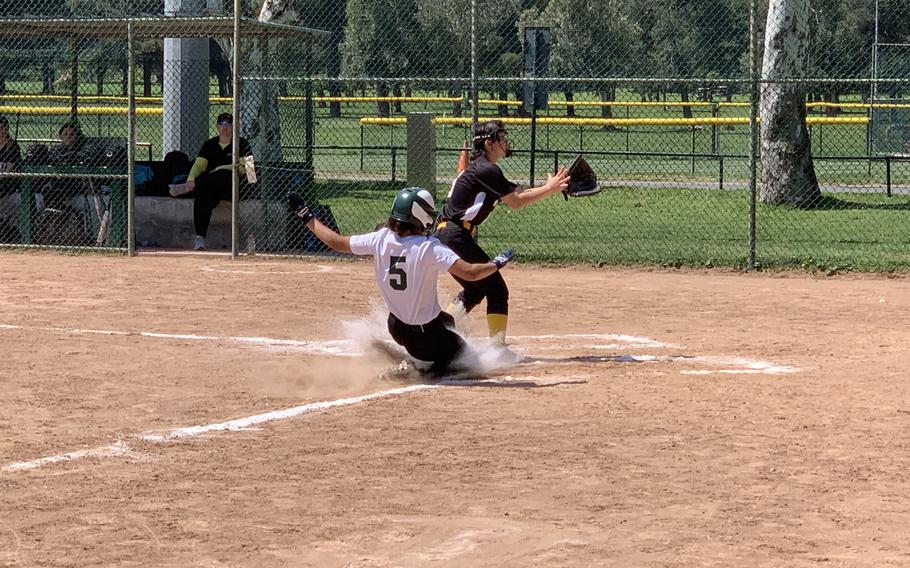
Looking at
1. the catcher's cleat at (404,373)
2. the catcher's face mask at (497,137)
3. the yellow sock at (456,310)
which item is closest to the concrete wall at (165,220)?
the yellow sock at (456,310)

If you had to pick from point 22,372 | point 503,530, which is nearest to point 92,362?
point 22,372

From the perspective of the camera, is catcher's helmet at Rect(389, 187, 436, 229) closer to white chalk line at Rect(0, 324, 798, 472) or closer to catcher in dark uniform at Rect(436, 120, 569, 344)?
white chalk line at Rect(0, 324, 798, 472)

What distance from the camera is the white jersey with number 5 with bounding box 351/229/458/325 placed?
876 centimetres

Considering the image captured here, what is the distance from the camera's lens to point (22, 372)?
925 centimetres

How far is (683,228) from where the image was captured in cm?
1934

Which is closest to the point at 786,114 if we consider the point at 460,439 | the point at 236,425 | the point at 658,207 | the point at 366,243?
the point at 658,207

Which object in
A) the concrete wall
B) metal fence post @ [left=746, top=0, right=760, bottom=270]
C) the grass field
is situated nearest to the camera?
metal fence post @ [left=746, top=0, right=760, bottom=270]

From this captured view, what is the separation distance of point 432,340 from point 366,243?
0.76 meters

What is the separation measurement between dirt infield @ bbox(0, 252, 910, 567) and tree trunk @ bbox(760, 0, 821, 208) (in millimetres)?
8827

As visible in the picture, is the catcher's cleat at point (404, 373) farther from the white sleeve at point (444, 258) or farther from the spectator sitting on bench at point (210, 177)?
the spectator sitting on bench at point (210, 177)

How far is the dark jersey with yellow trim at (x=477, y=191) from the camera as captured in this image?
32.7 feet

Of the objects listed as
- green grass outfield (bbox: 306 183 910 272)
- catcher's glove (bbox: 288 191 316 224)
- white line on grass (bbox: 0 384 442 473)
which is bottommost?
white line on grass (bbox: 0 384 442 473)

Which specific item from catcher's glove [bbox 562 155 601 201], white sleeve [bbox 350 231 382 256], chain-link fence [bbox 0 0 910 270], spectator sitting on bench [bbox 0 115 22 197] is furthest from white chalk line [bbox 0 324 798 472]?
spectator sitting on bench [bbox 0 115 22 197]

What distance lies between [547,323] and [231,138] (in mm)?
6535
